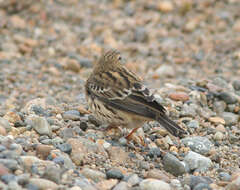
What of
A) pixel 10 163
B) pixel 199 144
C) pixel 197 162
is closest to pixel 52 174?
pixel 10 163

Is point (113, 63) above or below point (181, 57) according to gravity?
above

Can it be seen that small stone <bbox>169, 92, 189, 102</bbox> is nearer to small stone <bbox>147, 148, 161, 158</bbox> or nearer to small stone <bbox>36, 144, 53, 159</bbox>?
small stone <bbox>147, 148, 161, 158</bbox>

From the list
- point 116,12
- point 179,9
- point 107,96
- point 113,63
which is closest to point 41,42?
point 116,12

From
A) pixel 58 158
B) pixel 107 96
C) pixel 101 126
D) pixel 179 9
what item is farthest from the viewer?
pixel 179 9

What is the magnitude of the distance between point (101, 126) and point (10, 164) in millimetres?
2475

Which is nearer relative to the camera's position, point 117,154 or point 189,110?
point 117,154

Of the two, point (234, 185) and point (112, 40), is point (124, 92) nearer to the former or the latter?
point (234, 185)

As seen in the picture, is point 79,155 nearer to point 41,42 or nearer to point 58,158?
point 58,158

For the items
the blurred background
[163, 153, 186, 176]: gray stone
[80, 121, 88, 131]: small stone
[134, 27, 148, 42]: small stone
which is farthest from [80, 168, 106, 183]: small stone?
[134, 27, 148, 42]: small stone

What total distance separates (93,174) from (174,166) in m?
1.27

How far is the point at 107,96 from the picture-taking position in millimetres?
6992

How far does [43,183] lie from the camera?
16.4ft

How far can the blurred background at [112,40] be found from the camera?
462 inches

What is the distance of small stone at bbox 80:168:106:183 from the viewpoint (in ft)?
18.5
